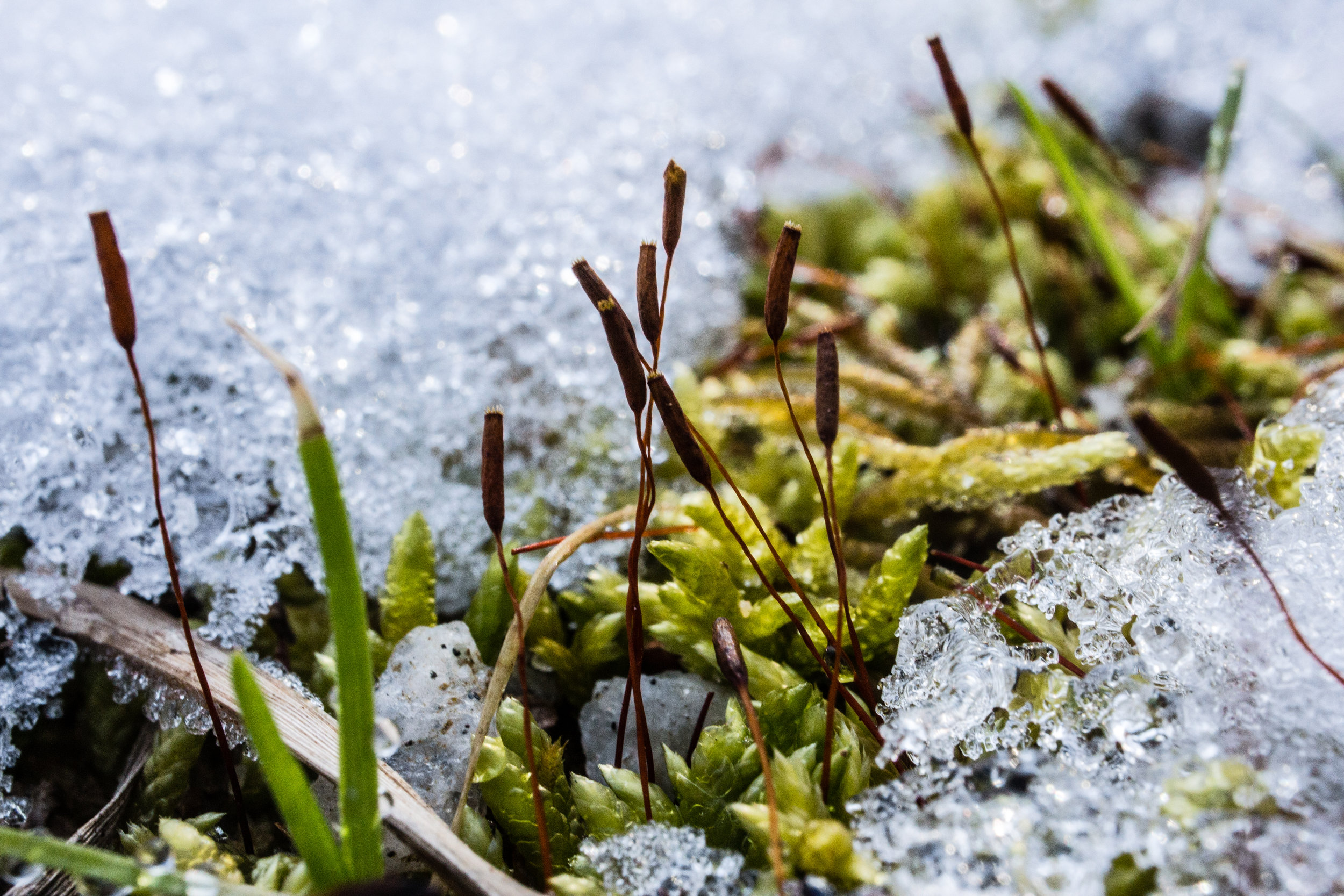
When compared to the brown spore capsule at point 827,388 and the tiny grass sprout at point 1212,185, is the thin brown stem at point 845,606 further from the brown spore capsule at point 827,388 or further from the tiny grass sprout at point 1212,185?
the tiny grass sprout at point 1212,185

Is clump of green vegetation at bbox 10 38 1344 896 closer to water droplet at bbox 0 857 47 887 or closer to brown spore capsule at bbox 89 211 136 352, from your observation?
water droplet at bbox 0 857 47 887

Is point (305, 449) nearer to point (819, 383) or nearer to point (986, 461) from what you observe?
point (819, 383)

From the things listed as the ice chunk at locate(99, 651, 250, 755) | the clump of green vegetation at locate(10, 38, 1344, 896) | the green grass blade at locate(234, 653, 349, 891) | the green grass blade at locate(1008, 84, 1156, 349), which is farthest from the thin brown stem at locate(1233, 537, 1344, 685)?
the ice chunk at locate(99, 651, 250, 755)

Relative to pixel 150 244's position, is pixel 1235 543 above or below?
below

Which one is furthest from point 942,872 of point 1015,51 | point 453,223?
point 1015,51

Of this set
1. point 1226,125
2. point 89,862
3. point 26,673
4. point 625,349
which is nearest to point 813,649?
point 625,349

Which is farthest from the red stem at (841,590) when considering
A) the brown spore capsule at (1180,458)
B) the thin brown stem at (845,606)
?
the brown spore capsule at (1180,458)

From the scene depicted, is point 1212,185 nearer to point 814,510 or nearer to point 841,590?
point 814,510
